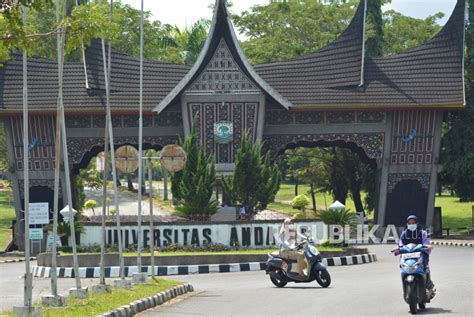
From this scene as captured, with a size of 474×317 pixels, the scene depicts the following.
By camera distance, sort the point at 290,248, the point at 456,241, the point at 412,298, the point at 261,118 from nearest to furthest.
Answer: the point at 412,298 < the point at 290,248 < the point at 456,241 < the point at 261,118

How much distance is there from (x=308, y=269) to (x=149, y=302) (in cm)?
459

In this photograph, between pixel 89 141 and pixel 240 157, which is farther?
pixel 89 141

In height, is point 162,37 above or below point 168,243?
above

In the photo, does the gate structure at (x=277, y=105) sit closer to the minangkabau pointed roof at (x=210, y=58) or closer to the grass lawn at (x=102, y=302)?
the minangkabau pointed roof at (x=210, y=58)

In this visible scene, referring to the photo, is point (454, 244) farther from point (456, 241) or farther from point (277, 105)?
point (277, 105)

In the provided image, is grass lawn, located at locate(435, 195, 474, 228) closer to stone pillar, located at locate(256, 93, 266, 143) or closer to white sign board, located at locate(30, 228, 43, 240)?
stone pillar, located at locate(256, 93, 266, 143)

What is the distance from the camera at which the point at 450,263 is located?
29719 mm

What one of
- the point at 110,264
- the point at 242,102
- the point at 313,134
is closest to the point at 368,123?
the point at 313,134

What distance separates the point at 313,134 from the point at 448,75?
5935 mm

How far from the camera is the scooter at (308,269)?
22.2 m

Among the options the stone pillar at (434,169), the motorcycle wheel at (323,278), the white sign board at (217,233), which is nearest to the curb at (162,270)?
the white sign board at (217,233)

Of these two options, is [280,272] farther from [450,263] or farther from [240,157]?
[240,157]

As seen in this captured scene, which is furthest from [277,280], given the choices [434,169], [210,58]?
[434,169]

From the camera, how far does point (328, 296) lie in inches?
773
